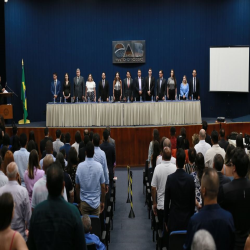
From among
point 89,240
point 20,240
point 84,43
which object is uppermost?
point 84,43

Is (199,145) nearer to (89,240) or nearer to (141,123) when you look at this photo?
(89,240)

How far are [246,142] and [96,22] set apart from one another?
10.1 m

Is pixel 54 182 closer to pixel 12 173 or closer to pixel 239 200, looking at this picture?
pixel 12 173

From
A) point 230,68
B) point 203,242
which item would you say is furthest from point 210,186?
point 230,68

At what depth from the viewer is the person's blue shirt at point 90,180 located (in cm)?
600

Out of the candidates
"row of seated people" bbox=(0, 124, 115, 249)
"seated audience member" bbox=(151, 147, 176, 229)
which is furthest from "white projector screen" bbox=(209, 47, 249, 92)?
"seated audience member" bbox=(151, 147, 176, 229)

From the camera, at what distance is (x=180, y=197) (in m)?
5.03

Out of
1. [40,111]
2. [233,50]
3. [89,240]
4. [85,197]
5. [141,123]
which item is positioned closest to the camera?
[89,240]

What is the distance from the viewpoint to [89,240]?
4547 millimetres

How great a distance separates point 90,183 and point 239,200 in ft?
8.12

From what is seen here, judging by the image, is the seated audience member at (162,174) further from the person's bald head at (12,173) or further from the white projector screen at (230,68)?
the white projector screen at (230,68)

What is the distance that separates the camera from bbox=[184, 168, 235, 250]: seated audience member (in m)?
3.41

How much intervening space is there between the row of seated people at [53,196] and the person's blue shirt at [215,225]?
857 mm

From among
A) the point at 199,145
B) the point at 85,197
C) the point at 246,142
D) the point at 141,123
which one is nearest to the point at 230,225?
the point at 85,197
